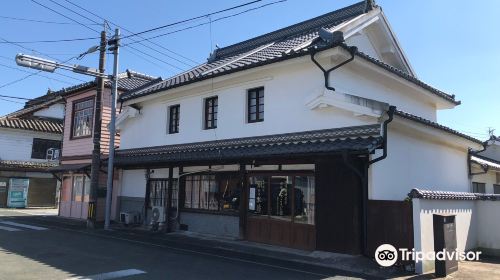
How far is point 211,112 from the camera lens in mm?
15680

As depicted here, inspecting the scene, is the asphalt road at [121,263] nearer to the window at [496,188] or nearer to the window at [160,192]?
the window at [160,192]

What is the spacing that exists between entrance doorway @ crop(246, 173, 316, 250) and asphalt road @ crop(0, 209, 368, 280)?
77.3 inches

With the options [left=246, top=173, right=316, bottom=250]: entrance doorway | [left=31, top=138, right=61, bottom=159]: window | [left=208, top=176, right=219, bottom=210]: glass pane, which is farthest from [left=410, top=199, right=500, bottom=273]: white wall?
[left=31, top=138, right=61, bottom=159]: window

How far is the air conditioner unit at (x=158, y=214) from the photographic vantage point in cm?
1603

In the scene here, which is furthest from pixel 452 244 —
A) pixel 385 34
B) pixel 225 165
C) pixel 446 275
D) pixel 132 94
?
pixel 132 94

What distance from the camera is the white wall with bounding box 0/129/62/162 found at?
2825cm

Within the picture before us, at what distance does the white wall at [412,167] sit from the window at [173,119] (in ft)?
29.1

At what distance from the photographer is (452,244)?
31.4ft

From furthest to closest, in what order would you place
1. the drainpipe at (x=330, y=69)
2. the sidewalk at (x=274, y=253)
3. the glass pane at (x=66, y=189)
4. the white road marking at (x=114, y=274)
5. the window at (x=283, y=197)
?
the glass pane at (x=66, y=189) → the window at (x=283, y=197) → the drainpipe at (x=330, y=69) → the sidewalk at (x=274, y=253) → the white road marking at (x=114, y=274)

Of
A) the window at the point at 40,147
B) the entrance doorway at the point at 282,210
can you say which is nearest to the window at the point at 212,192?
the entrance doorway at the point at 282,210

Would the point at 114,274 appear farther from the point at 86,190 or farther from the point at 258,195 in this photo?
the point at 86,190

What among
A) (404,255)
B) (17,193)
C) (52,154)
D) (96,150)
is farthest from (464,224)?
(52,154)

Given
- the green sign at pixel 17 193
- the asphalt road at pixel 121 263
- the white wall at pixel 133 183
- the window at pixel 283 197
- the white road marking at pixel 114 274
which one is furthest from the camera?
the green sign at pixel 17 193

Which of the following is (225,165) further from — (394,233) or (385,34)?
(385,34)
